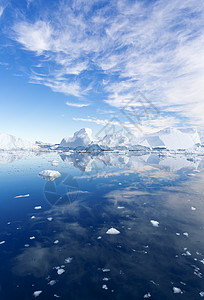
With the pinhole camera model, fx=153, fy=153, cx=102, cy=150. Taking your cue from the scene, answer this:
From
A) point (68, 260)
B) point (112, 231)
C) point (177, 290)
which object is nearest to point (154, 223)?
point (112, 231)

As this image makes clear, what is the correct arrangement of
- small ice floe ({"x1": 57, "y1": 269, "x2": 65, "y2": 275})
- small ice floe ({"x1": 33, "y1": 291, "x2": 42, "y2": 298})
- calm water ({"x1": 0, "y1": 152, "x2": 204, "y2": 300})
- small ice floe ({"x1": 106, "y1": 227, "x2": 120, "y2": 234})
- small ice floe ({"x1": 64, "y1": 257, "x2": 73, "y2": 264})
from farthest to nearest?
small ice floe ({"x1": 106, "y1": 227, "x2": 120, "y2": 234}) → small ice floe ({"x1": 64, "y1": 257, "x2": 73, "y2": 264}) → small ice floe ({"x1": 57, "y1": 269, "x2": 65, "y2": 275}) → calm water ({"x1": 0, "y1": 152, "x2": 204, "y2": 300}) → small ice floe ({"x1": 33, "y1": 291, "x2": 42, "y2": 298})

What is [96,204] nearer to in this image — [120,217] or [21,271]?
[120,217]

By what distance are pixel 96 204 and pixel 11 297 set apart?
6.14 m

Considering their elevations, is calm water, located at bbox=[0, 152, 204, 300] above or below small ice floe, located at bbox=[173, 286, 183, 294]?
above

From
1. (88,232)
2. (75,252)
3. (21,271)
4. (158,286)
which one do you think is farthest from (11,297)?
(158,286)

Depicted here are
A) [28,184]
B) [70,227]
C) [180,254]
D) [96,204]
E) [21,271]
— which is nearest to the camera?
[21,271]

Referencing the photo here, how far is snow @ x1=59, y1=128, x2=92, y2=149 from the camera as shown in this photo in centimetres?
12831

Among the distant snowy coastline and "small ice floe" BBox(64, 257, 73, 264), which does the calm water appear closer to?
"small ice floe" BBox(64, 257, 73, 264)

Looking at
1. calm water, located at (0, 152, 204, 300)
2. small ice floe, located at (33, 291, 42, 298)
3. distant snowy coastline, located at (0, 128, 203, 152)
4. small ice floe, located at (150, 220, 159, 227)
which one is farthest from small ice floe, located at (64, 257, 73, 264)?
distant snowy coastline, located at (0, 128, 203, 152)

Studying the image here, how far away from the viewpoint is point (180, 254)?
16.5ft

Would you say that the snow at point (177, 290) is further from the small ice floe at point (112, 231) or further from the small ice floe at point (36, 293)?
the small ice floe at point (36, 293)

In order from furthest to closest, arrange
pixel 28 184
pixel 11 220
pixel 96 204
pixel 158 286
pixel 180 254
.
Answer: pixel 28 184
pixel 96 204
pixel 11 220
pixel 180 254
pixel 158 286

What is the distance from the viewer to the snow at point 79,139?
12831 centimetres

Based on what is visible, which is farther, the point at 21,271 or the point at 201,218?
the point at 201,218
